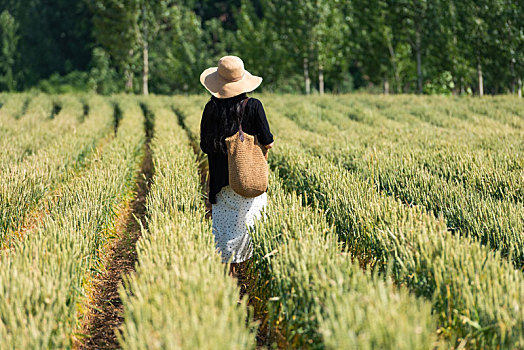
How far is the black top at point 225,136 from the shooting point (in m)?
3.11

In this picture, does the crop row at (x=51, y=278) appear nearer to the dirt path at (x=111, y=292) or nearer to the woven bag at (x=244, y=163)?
the dirt path at (x=111, y=292)

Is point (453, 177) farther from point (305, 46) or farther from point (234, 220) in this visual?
point (305, 46)

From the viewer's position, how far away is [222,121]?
3.15m

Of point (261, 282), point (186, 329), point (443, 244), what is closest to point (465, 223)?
point (443, 244)

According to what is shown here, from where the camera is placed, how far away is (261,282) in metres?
2.88

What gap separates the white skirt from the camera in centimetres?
331

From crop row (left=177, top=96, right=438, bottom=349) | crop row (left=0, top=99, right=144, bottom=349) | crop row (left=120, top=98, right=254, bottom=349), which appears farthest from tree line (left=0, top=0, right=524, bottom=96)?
crop row (left=120, top=98, right=254, bottom=349)

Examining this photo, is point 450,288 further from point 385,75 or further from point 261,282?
point 385,75

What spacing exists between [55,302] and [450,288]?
1.81 metres

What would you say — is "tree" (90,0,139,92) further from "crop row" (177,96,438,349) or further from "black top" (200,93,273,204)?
"crop row" (177,96,438,349)

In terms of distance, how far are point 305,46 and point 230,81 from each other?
2417cm

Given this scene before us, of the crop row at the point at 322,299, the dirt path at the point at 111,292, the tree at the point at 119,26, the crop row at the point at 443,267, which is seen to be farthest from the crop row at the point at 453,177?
the tree at the point at 119,26

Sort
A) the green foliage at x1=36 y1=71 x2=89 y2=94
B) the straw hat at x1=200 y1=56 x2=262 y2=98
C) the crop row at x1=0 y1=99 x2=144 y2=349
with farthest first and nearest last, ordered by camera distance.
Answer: the green foliage at x1=36 y1=71 x2=89 y2=94 < the straw hat at x1=200 y1=56 x2=262 y2=98 < the crop row at x1=0 y1=99 x2=144 y2=349

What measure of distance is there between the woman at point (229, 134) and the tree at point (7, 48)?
3504 centimetres
